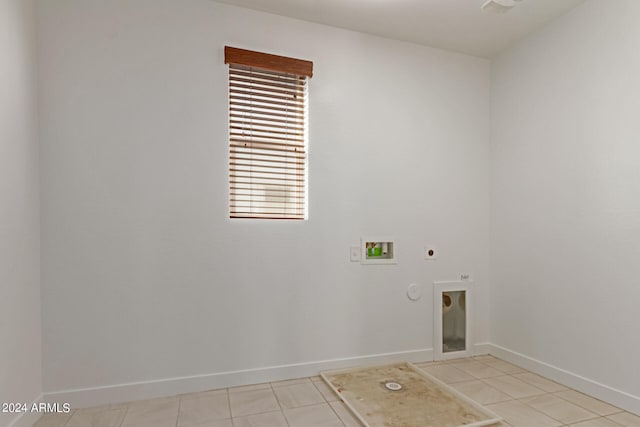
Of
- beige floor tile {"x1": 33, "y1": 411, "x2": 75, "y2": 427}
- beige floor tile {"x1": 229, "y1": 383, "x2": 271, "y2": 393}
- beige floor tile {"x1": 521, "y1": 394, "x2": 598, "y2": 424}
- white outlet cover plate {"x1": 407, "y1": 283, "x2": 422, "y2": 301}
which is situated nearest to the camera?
beige floor tile {"x1": 33, "y1": 411, "x2": 75, "y2": 427}

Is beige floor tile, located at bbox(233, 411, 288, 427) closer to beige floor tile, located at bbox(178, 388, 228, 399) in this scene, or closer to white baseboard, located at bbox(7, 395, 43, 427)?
beige floor tile, located at bbox(178, 388, 228, 399)

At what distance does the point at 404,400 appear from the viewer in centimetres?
223

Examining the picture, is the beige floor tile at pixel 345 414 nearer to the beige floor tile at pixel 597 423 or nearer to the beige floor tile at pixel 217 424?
the beige floor tile at pixel 217 424

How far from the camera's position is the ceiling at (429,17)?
7.97 feet

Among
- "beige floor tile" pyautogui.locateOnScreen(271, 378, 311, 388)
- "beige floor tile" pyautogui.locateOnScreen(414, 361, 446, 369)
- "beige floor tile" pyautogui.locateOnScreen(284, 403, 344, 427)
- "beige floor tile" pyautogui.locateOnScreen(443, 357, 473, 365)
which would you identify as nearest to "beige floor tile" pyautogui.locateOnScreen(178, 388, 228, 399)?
"beige floor tile" pyautogui.locateOnScreen(271, 378, 311, 388)

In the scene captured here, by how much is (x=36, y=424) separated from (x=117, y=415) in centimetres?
40

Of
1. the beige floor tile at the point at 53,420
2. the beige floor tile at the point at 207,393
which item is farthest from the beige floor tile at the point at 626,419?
the beige floor tile at the point at 53,420

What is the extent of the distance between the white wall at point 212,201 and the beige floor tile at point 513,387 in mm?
601

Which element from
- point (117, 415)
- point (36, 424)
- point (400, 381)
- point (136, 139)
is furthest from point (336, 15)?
point (36, 424)

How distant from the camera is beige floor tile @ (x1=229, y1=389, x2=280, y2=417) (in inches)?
82.5

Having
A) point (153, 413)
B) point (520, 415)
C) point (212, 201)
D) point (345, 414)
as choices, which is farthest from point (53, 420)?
Result: point (520, 415)

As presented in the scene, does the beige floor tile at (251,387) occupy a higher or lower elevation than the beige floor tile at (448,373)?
higher

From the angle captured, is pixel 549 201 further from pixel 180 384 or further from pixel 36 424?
pixel 36 424

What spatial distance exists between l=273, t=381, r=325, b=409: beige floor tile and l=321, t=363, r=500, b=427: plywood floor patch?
0.42 ft
